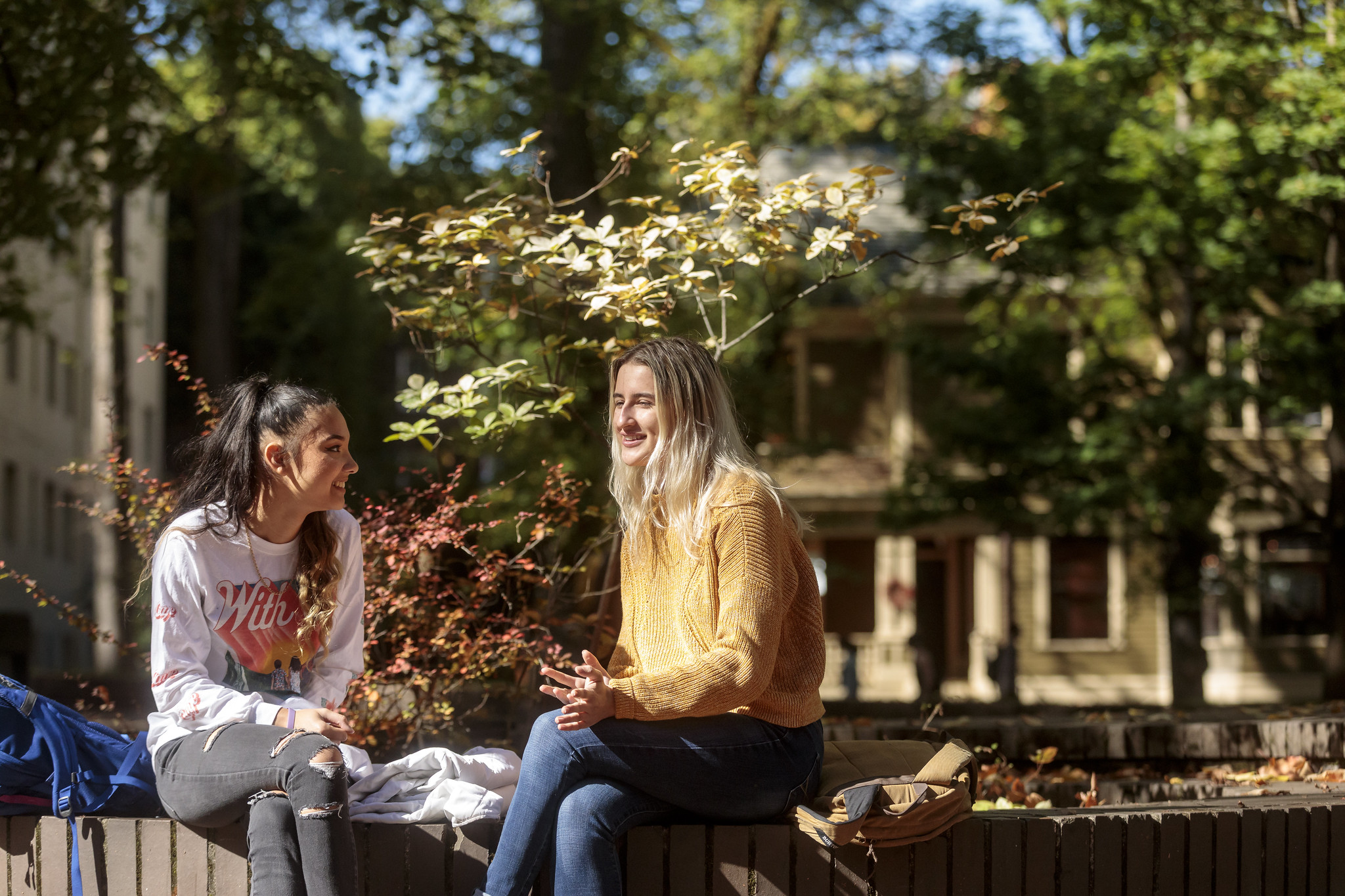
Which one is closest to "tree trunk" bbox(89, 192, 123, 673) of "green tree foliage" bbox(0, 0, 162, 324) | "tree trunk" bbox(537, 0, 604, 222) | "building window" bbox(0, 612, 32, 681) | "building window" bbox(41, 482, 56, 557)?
"building window" bbox(0, 612, 32, 681)

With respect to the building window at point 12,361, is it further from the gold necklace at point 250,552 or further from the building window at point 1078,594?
the gold necklace at point 250,552

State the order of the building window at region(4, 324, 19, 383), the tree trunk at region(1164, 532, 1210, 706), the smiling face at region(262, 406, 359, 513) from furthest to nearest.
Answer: the building window at region(4, 324, 19, 383) < the tree trunk at region(1164, 532, 1210, 706) < the smiling face at region(262, 406, 359, 513)

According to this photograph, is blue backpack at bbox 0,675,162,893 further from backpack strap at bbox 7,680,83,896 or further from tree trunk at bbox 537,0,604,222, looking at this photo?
tree trunk at bbox 537,0,604,222

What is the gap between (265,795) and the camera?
3066 mm

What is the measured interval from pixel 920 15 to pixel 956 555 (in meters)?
13.2

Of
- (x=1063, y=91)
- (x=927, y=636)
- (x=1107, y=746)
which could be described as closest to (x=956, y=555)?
(x=927, y=636)

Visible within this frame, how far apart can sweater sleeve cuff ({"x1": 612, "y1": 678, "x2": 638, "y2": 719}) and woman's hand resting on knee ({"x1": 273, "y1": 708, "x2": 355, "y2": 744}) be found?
653 millimetres

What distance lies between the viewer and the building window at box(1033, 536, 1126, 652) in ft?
83.0

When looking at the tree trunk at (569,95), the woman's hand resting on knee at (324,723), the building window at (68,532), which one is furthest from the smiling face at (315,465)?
the building window at (68,532)

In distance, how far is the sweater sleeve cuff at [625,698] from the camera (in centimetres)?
303

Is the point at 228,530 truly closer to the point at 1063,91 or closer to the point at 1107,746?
the point at 1107,746

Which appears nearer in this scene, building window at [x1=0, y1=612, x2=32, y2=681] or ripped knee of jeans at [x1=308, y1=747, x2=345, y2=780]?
ripped knee of jeans at [x1=308, y1=747, x2=345, y2=780]

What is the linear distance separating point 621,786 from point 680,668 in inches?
12.8

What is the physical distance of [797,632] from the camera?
331 cm
